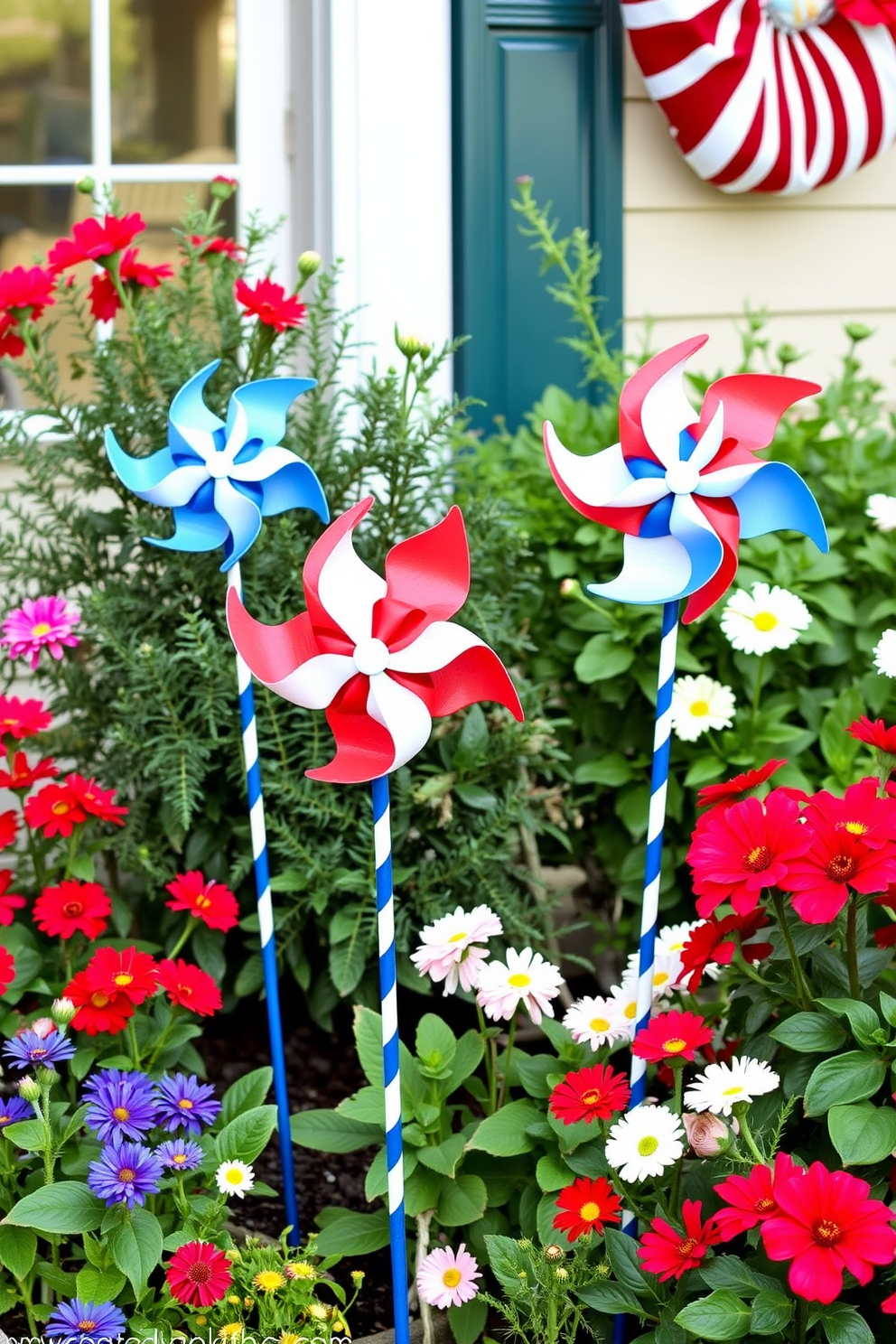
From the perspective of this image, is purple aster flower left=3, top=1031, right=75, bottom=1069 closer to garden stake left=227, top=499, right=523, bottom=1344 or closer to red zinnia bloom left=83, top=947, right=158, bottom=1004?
red zinnia bloom left=83, top=947, right=158, bottom=1004

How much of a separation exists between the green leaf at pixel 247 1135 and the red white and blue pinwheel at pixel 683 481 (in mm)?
661

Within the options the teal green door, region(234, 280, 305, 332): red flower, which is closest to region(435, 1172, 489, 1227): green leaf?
region(234, 280, 305, 332): red flower

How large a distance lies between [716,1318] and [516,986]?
385 millimetres

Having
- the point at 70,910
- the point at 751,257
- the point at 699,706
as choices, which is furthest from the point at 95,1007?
the point at 751,257

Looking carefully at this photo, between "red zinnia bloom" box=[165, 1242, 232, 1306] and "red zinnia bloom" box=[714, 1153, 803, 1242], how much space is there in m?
0.48

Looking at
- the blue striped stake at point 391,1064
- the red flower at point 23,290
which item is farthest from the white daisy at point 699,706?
the red flower at point 23,290

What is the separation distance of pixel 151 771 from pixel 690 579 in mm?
897

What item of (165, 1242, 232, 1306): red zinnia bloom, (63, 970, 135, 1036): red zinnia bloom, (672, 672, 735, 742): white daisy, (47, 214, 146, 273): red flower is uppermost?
(47, 214, 146, 273): red flower

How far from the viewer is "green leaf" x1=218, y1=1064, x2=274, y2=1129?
1531mm

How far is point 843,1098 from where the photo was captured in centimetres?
116

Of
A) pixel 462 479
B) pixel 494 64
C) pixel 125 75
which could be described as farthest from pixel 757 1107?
pixel 125 75

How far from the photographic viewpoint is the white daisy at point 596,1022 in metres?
1.43

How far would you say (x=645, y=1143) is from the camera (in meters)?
1.23

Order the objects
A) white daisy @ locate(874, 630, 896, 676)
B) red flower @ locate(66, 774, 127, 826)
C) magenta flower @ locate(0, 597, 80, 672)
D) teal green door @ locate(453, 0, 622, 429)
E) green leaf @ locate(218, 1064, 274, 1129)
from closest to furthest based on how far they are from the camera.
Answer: white daisy @ locate(874, 630, 896, 676) < green leaf @ locate(218, 1064, 274, 1129) < red flower @ locate(66, 774, 127, 826) < magenta flower @ locate(0, 597, 80, 672) < teal green door @ locate(453, 0, 622, 429)
